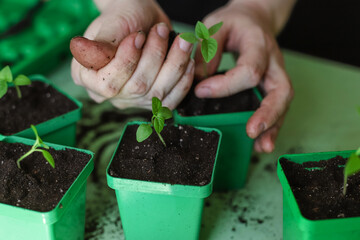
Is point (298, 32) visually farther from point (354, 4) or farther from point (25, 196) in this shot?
point (25, 196)

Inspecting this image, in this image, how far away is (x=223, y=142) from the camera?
98 cm

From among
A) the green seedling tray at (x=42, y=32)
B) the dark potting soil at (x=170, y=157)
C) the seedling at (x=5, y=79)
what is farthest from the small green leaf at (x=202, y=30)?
the green seedling tray at (x=42, y=32)

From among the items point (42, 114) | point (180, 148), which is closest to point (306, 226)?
point (180, 148)

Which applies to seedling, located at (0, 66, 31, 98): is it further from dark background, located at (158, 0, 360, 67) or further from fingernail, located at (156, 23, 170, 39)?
A: dark background, located at (158, 0, 360, 67)

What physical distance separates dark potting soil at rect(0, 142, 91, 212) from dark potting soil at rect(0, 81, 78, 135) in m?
0.12

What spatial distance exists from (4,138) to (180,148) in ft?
1.31

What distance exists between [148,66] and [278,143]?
0.50m

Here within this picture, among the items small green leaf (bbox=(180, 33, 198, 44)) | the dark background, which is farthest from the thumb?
the dark background

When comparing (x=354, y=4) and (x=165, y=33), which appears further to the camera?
(x=354, y=4)

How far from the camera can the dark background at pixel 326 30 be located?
1.98m

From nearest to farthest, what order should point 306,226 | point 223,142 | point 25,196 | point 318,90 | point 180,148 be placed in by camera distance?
1. point 306,226
2. point 25,196
3. point 180,148
4. point 223,142
5. point 318,90

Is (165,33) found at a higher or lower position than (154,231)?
higher

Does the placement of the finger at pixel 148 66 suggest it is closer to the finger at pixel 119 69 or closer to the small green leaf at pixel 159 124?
the finger at pixel 119 69

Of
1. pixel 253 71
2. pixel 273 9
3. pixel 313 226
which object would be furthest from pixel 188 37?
pixel 273 9
